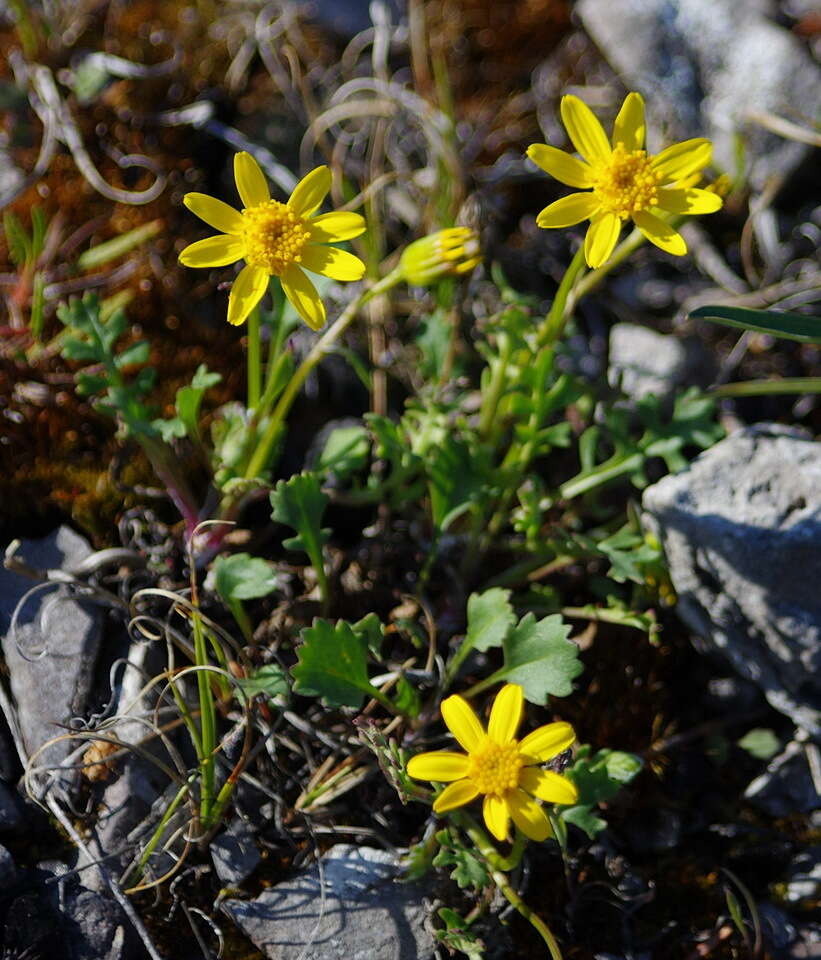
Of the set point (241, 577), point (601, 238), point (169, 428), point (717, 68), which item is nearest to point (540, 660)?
point (241, 577)

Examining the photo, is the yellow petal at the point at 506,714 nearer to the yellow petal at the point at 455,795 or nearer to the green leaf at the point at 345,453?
the yellow petal at the point at 455,795

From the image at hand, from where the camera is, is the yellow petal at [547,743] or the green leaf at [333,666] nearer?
the yellow petal at [547,743]

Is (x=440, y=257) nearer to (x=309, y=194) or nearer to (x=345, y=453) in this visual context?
(x=309, y=194)

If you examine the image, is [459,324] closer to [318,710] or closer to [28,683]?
[318,710]

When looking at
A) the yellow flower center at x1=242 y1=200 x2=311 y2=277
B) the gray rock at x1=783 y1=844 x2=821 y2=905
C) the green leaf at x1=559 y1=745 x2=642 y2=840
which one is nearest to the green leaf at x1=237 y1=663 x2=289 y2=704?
the green leaf at x1=559 y1=745 x2=642 y2=840

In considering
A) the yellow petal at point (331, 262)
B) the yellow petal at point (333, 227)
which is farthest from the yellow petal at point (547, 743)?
the yellow petal at point (333, 227)

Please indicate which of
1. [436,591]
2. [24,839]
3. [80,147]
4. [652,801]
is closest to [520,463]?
[436,591]
